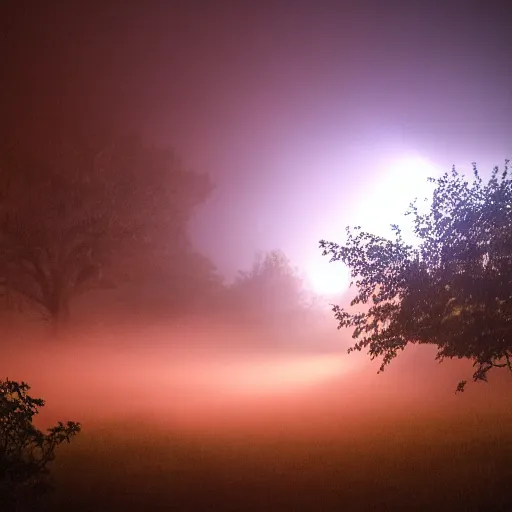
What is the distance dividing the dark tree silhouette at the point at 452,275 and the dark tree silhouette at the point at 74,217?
23651 millimetres

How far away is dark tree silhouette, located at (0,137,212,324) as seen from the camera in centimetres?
2980

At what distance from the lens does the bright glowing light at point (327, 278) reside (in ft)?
213

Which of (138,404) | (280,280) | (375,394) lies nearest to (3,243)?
(138,404)

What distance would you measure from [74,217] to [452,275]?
27.5m

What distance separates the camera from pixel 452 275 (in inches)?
367

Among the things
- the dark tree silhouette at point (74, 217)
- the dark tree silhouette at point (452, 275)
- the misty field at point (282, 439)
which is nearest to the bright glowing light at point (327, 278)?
the dark tree silhouette at point (74, 217)

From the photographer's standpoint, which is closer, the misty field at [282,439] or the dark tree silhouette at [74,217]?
the misty field at [282,439]

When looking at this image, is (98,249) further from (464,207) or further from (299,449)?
(464,207)

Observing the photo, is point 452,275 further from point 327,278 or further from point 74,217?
point 327,278

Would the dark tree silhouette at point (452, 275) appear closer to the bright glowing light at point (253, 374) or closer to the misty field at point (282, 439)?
the misty field at point (282, 439)

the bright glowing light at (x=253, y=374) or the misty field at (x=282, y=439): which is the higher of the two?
the bright glowing light at (x=253, y=374)

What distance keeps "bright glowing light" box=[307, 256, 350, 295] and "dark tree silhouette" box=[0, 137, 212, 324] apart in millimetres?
32020

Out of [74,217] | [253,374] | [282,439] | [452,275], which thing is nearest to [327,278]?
[253,374]

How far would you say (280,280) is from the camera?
58.8 metres
